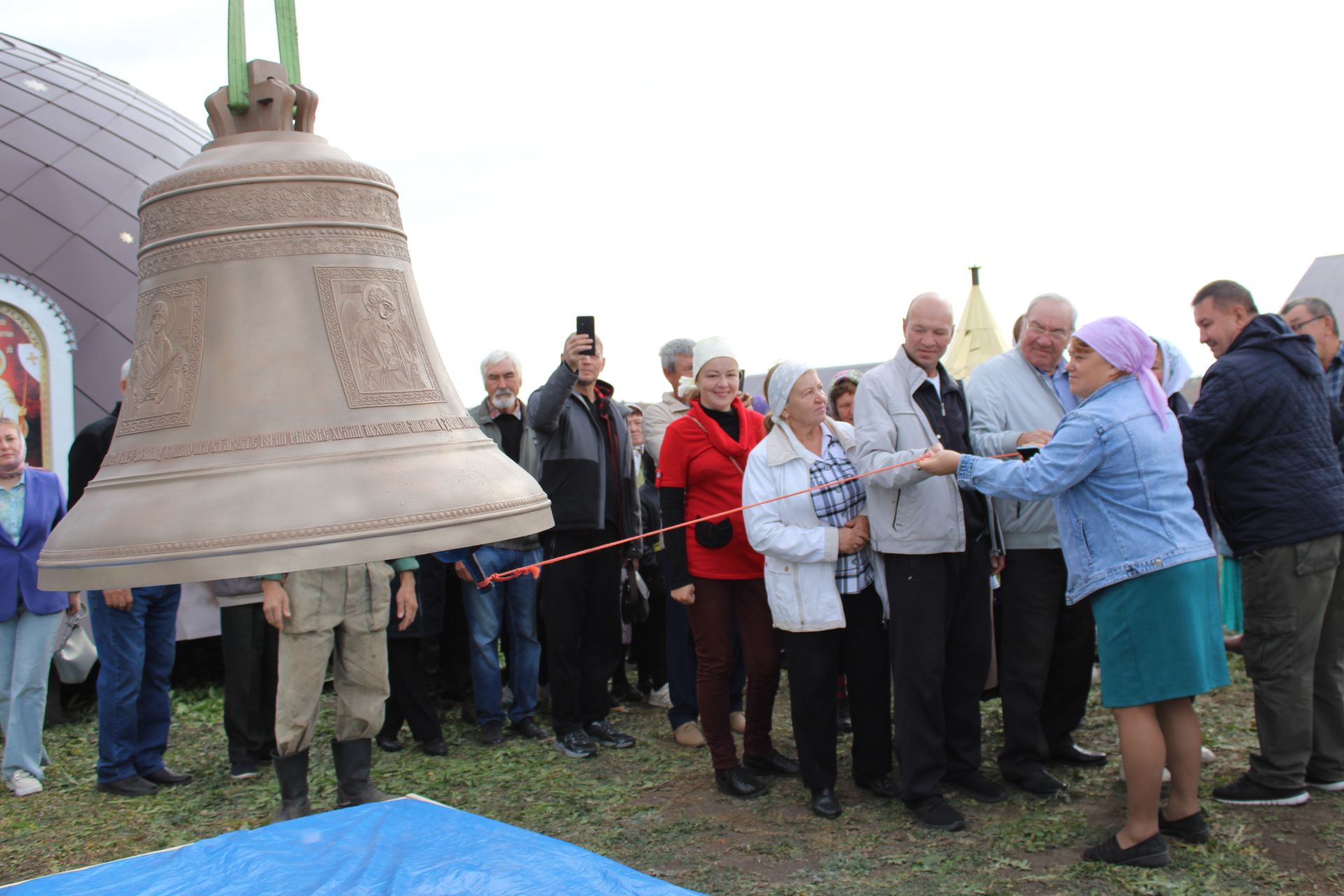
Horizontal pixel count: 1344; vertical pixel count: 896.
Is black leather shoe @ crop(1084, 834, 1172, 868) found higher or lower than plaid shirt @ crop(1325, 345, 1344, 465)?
lower

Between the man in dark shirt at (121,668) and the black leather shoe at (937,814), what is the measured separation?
11.4ft

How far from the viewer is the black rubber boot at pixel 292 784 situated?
13.6 feet

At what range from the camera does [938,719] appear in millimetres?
4094

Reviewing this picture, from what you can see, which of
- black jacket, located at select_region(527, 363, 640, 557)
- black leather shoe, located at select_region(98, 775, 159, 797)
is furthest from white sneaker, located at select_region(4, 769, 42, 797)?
black jacket, located at select_region(527, 363, 640, 557)

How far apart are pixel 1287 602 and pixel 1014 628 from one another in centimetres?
103

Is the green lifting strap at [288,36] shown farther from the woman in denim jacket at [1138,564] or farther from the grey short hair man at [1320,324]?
the grey short hair man at [1320,324]

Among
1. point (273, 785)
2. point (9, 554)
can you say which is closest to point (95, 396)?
point (9, 554)

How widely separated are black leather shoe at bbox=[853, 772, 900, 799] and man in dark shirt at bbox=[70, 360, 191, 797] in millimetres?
3231

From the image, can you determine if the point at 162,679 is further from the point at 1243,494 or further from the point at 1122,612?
the point at 1243,494

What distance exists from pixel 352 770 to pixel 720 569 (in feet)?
5.73

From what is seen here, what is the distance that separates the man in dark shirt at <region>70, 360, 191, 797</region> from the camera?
15.7ft

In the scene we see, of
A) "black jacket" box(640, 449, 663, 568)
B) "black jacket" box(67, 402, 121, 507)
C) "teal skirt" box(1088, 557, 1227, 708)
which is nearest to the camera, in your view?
"teal skirt" box(1088, 557, 1227, 708)

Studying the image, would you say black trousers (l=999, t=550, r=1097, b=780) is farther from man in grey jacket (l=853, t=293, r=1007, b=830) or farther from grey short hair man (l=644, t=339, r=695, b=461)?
grey short hair man (l=644, t=339, r=695, b=461)

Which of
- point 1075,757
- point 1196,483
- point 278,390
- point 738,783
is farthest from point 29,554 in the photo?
point 1196,483
